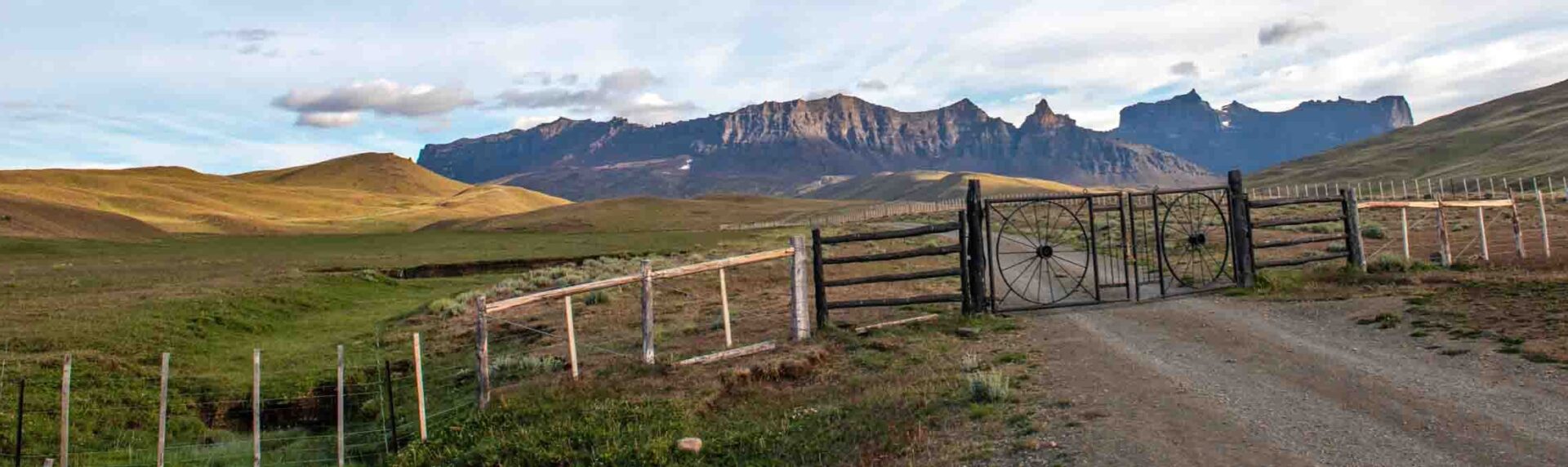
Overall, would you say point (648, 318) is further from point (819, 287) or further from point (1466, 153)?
point (1466, 153)

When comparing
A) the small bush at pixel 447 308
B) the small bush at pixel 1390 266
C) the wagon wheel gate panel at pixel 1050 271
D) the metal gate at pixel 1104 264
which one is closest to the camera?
the wagon wheel gate panel at pixel 1050 271

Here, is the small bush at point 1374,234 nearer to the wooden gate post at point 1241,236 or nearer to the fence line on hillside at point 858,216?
the wooden gate post at point 1241,236

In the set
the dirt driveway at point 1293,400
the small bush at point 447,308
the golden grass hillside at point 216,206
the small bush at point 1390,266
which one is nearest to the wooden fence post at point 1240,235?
the small bush at point 1390,266

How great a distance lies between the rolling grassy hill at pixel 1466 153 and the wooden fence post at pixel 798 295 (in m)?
113

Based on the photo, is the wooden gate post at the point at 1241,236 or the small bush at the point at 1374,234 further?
the small bush at the point at 1374,234

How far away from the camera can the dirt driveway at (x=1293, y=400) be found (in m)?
7.77

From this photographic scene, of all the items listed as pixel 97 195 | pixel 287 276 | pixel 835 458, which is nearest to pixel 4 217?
pixel 287 276

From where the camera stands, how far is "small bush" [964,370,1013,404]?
1030 centimetres

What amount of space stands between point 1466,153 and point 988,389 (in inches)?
7238

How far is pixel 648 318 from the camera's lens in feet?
46.1

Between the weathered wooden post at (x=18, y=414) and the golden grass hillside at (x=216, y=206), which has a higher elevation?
the golden grass hillside at (x=216, y=206)

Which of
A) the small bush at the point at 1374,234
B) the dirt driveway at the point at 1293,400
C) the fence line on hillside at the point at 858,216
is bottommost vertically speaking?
the dirt driveway at the point at 1293,400

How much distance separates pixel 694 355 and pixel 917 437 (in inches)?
244

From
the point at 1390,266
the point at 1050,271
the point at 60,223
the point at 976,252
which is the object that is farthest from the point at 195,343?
the point at 60,223
